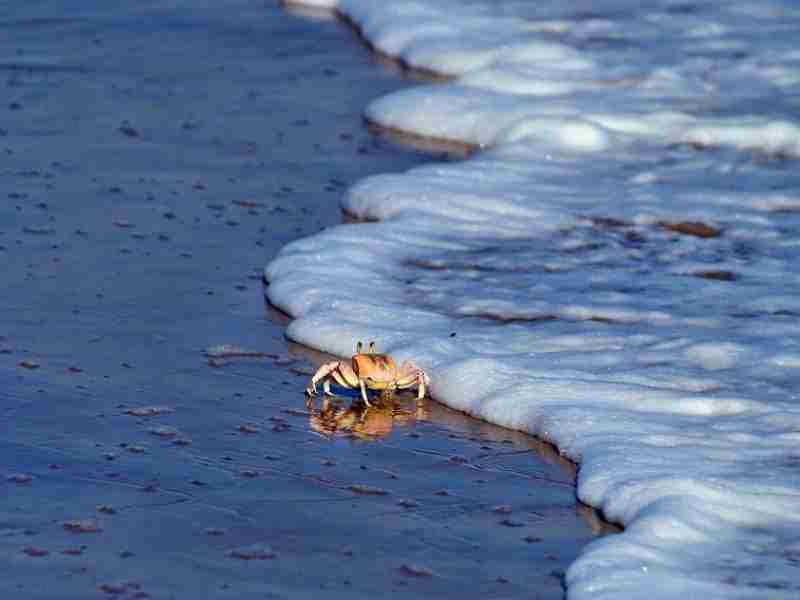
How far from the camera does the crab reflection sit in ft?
17.3

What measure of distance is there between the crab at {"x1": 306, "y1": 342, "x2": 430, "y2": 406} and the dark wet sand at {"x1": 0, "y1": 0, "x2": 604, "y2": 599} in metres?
0.08

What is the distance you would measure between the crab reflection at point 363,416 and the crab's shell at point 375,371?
8cm

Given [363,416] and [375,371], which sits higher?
[375,371]

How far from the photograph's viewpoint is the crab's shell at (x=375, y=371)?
545cm

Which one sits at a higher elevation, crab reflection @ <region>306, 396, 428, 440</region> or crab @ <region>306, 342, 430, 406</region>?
crab @ <region>306, 342, 430, 406</region>

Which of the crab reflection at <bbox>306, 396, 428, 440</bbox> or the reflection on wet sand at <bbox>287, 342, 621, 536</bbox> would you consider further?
the crab reflection at <bbox>306, 396, 428, 440</bbox>

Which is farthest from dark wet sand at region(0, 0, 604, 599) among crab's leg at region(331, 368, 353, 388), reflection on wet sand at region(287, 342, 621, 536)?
crab's leg at region(331, 368, 353, 388)

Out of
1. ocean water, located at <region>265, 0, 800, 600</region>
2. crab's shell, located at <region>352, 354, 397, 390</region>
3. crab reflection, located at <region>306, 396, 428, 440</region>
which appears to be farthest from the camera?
crab's shell, located at <region>352, 354, 397, 390</region>

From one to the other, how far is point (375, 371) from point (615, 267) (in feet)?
5.92

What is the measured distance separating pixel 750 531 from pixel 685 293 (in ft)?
7.12

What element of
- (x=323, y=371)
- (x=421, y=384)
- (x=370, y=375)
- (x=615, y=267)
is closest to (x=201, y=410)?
(x=323, y=371)

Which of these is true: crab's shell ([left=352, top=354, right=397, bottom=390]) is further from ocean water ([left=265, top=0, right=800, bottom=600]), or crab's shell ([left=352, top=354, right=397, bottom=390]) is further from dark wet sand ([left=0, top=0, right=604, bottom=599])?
ocean water ([left=265, top=0, right=800, bottom=600])

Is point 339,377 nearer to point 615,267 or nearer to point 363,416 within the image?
point 363,416

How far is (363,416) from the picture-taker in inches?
214
